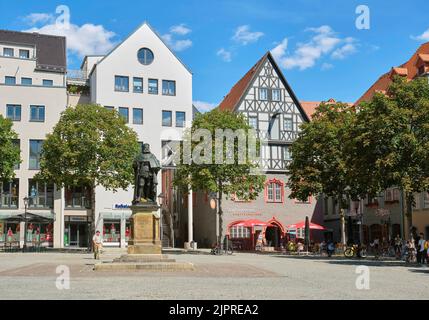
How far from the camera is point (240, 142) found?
4062cm

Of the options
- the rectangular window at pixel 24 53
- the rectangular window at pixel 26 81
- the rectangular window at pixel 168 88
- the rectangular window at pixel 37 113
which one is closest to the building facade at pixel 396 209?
the rectangular window at pixel 168 88

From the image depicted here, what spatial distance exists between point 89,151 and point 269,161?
19240mm

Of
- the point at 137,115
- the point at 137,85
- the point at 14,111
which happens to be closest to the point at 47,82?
the point at 14,111

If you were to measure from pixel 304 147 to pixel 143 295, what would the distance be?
95.4 feet

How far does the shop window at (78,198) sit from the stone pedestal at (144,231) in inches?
1272

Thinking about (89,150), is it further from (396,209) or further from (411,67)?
(411,67)

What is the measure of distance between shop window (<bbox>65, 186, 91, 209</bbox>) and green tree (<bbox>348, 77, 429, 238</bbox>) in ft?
99.8

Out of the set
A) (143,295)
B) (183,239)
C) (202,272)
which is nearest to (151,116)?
(183,239)

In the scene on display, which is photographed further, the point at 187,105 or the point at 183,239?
the point at 183,239

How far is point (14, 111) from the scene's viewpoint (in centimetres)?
5378

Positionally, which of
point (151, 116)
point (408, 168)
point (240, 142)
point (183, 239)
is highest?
point (151, 116)

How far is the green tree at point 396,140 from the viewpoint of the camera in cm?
2848

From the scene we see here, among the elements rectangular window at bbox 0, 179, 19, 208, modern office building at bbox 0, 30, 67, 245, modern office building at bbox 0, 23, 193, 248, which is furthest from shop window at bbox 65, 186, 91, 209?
rectangular window at bbox 0, 179, 19, 208

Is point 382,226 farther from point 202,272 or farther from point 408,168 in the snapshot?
point 202,272
